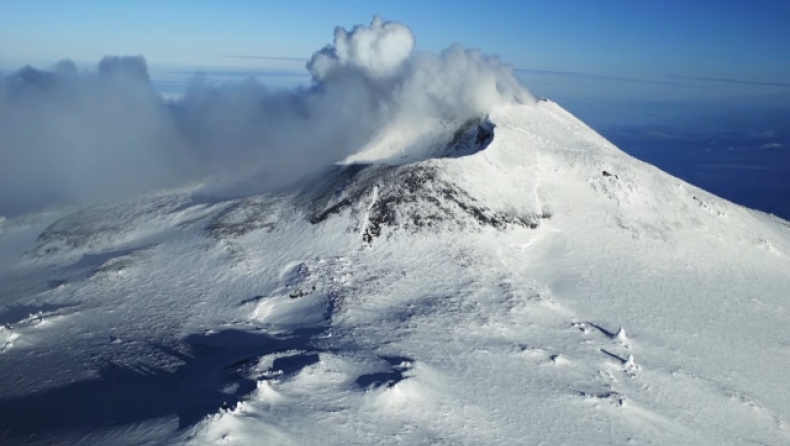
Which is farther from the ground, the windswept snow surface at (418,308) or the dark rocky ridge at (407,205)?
the dark rocky ridge at (407,205)

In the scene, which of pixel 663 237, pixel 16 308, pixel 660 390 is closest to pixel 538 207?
pixel 663 237

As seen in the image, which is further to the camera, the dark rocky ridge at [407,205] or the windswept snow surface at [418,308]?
the dark rocky ridge at [407,205]

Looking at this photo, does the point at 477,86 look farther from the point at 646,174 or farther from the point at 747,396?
Answer: the point at 747,396

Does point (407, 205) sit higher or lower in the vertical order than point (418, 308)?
higher

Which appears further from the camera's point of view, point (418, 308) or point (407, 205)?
point (407, 205)

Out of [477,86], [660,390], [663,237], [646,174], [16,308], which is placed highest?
[477,86]

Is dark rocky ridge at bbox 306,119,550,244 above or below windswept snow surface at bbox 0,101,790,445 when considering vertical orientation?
above

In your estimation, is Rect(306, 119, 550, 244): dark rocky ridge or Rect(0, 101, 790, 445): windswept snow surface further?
Rect(306, 119, 550, 244): dark rocky ridge

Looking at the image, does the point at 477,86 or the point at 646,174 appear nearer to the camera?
the point at 646,174
